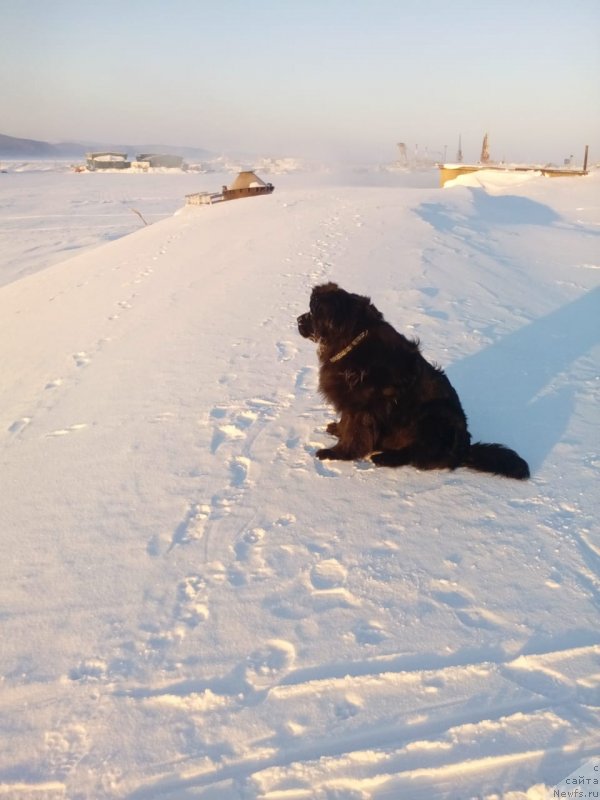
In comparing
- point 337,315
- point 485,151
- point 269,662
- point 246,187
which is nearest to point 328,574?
point 269,662

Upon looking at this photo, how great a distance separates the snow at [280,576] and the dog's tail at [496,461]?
0.09 metres

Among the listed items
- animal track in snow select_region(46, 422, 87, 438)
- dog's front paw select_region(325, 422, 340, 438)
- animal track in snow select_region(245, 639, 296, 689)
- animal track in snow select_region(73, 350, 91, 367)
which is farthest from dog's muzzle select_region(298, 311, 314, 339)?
animal track in snow select_region(73, 350, 91, 367)

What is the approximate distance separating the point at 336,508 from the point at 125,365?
11.4 feet

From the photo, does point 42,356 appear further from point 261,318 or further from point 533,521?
point 533,521

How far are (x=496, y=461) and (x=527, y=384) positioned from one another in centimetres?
182

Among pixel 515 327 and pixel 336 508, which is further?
pixel 515 327

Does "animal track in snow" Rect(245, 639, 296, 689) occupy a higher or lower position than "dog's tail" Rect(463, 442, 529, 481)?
lower

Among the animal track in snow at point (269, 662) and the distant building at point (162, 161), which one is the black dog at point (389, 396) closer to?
the animal track in snow at point (269, 662)

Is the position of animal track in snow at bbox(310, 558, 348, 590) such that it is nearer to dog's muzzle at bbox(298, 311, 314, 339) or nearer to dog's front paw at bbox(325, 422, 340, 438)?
dog's front paw at bbox(325, 422, 340, 438)

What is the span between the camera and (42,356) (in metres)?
6.75

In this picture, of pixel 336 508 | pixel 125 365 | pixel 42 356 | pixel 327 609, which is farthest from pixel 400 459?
pixel 42 356

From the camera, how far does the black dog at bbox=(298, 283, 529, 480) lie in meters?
3.65

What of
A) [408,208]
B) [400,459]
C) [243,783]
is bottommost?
[243,783]

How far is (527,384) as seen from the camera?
519cm
